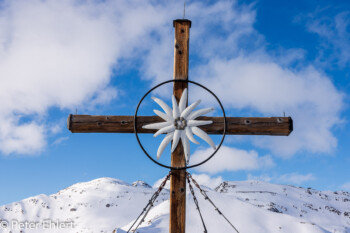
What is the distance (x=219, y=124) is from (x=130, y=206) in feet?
Answer: 61.1

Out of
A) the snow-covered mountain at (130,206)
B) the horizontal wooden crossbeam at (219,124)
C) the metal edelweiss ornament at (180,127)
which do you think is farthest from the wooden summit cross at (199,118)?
the snow-covered mountain at (130,206)

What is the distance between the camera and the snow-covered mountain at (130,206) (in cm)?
1552

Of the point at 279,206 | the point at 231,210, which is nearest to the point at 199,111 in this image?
the point at 231,210

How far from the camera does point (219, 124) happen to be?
17.2 feet

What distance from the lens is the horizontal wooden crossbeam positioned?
527cm

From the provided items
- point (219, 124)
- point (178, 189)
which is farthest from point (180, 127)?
point (178, 189)

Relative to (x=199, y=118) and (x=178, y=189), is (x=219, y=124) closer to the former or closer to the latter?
(x=199, y=118)

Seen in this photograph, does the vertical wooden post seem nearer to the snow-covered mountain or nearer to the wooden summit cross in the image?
the wooden summit cross

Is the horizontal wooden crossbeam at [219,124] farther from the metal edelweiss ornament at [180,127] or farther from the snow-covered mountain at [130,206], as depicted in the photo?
the snow-covered mountain at [130,206]

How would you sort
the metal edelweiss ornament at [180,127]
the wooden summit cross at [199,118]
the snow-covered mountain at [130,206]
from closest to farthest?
the metal edelweiss ornament at [180,127] → the wooden summit cross at [199,118] → the snow-covered mountain at [130,206]

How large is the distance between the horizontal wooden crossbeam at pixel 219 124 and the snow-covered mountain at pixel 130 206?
27.9 feet

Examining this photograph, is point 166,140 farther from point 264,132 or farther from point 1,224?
point 1,224

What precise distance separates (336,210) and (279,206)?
5.47 metres

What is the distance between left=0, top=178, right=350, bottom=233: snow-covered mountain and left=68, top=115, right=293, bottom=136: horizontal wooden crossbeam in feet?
27.9
